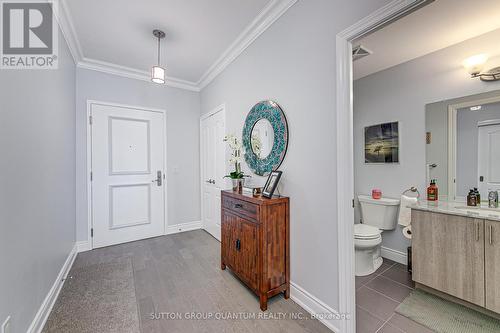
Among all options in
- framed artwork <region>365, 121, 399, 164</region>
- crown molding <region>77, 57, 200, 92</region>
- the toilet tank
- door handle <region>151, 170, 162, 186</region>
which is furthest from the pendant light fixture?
the toilet tank

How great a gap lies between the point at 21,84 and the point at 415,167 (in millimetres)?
3577

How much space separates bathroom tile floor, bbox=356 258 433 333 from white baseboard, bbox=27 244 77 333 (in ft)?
7.38

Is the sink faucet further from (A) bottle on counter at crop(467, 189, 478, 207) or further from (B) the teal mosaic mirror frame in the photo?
(B) the teal mosaic mirror frame

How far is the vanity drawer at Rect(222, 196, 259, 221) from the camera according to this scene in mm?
1759

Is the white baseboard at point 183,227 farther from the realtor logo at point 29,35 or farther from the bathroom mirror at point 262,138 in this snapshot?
the realtor logo at point 29,35

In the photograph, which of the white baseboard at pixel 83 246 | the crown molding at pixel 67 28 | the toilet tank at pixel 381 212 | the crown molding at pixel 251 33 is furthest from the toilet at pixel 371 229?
the crown molding at pixel 67 28

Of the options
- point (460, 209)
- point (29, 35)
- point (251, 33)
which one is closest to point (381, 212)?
point (460, 209)

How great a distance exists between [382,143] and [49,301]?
12.3ft

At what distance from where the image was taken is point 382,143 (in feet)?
8.77

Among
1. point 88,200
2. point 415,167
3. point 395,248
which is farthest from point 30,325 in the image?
point 415,167

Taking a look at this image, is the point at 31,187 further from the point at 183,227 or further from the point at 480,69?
the point at 480,69

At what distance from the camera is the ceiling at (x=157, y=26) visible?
1.94m

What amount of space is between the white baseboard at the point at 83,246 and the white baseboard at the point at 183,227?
3.47 ft

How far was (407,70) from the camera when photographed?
2.43 metres
